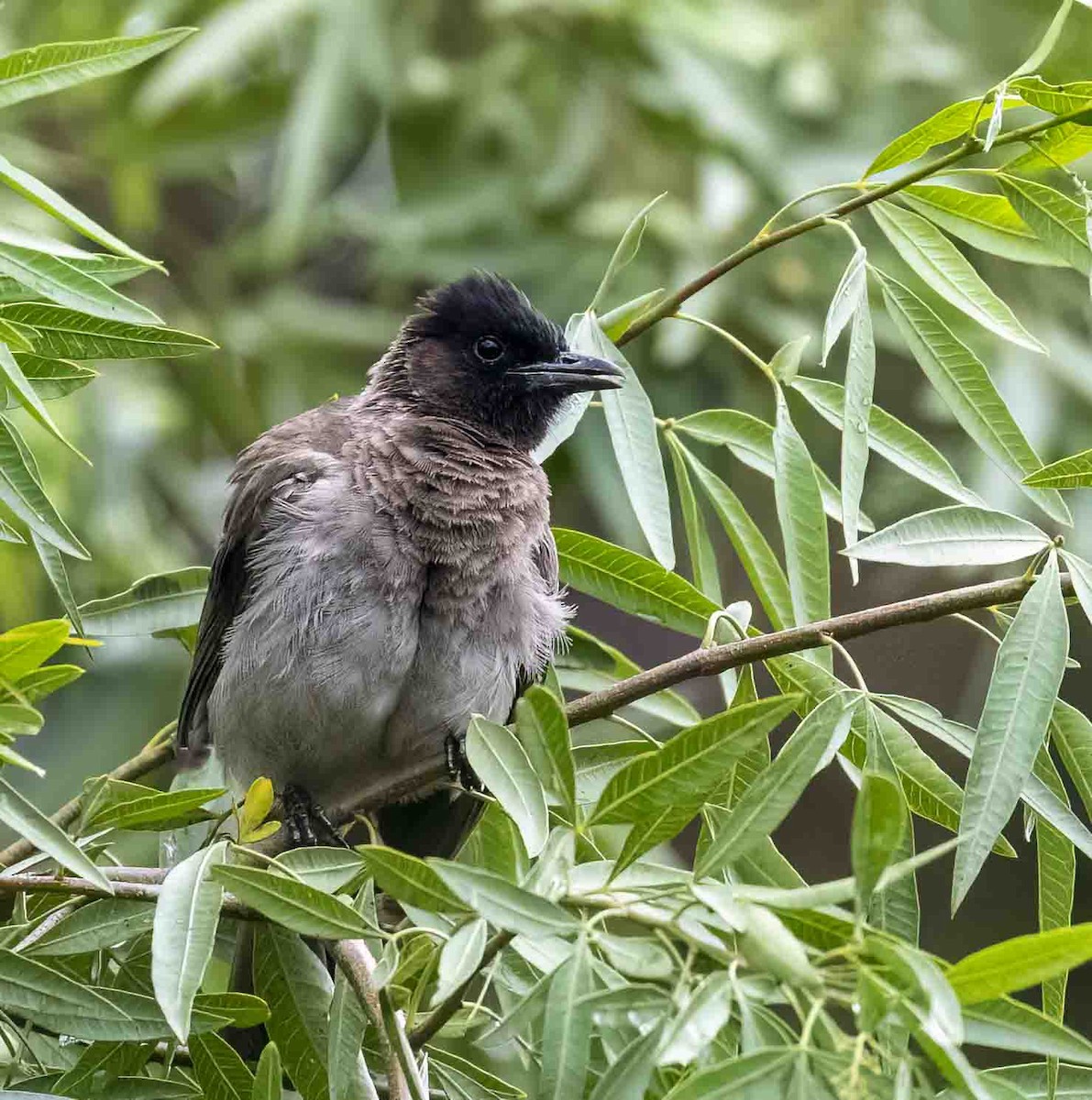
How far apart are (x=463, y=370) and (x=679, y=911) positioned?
2.08 meters

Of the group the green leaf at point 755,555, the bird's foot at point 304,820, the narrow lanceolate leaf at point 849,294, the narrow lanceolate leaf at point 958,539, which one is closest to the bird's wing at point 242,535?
the bird's foot at point 304,820

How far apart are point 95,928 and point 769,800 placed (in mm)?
851

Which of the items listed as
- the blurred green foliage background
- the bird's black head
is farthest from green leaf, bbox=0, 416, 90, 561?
the blurred green foliage background

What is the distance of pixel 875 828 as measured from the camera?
52.2 inches

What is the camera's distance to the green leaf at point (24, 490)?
1915mm

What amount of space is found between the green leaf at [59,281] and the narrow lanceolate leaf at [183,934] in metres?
0.67

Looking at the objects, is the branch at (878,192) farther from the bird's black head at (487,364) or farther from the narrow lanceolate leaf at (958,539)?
the bird's black head at (487,364)

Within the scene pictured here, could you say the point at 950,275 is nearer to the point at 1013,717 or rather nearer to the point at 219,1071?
the point at 1013,717

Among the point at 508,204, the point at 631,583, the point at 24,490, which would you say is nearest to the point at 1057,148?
the point at 631,583

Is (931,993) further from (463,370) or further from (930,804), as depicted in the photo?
(463,370)

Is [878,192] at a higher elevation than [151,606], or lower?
higher

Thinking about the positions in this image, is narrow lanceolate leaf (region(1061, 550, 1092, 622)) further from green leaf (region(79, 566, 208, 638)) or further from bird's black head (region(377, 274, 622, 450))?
bird's black head (region(377, 274, 622, 450))

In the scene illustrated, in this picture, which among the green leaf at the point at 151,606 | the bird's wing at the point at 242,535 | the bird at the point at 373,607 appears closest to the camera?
the green leaf at the point at 151,606

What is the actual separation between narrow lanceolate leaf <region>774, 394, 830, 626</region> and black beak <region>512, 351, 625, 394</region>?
613mm
